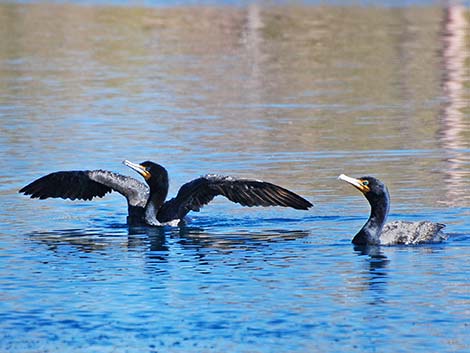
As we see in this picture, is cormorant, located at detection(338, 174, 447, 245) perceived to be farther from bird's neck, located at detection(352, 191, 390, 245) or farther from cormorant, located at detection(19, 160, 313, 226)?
cormorant, located at detection(19, 160, 313, 226)

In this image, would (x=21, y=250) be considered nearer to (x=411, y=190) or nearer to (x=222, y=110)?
(x=411, y=190)

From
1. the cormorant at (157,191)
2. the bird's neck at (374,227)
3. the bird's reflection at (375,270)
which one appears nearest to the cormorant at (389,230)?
the bird's neck at (374,227)

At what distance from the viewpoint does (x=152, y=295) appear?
12828 mm

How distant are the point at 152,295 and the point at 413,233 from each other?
349 cm

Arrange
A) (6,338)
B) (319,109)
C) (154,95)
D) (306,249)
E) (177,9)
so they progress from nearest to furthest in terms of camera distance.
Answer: (6,338), (306,249), (319,109), (154,95), (177,9)

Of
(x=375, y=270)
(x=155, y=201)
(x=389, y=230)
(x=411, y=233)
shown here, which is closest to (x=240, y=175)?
(x=155, y=201)

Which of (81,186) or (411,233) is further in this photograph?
A: (81,186)

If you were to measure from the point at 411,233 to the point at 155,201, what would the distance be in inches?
138

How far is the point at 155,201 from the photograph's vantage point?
17062mm

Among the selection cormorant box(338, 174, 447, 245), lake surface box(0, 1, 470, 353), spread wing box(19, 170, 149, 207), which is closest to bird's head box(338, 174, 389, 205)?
cormorant box(338, 174, 447, 245)

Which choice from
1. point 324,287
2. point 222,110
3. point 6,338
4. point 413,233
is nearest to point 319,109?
point 222,110

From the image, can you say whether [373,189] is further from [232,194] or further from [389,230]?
[232,194]

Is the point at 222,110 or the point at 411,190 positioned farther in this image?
the point at 222,110

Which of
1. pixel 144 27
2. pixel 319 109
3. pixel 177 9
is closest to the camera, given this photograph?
pixel 319 109
